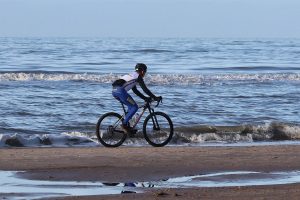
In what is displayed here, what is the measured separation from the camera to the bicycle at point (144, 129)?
1523 cm

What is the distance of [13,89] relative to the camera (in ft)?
93.3

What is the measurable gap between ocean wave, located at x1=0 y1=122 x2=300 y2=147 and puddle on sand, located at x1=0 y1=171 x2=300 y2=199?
195 inches

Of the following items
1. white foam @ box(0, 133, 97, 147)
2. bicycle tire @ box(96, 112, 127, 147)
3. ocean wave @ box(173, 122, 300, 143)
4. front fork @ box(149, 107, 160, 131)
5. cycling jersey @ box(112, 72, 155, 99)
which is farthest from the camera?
ocean wave @ box(173, 122, 300, 143)

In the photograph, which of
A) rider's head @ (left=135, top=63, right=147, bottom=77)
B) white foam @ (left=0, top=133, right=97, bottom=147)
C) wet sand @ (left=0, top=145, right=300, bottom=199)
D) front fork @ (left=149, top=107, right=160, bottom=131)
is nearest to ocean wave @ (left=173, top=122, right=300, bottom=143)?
white foam @ (left=0, top=133, right=97, bottom=147)

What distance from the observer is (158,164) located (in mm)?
12383

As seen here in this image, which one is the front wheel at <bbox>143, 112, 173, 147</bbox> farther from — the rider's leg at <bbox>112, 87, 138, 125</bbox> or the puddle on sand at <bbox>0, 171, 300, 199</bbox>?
the puddle on sand at <bbox>0, 171, 300, 199</bbox>

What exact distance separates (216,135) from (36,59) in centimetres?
3344

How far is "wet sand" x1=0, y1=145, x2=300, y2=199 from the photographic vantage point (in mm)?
9531

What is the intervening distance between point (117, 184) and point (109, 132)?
4666mm

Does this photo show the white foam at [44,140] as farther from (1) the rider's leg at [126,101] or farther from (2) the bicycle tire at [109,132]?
(1) the rider's leg at [126,101]

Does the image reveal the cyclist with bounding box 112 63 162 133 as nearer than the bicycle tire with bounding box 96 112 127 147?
Yes

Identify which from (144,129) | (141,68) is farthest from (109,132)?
(141,68)

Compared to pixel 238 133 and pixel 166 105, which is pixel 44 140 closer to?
pixel 238 133

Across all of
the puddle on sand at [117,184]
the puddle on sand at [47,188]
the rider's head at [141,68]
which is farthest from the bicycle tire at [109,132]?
the puddle on sand at [47,188]
